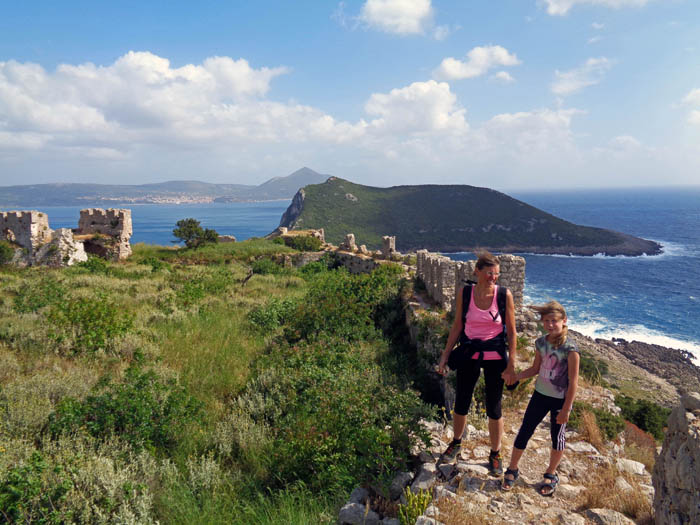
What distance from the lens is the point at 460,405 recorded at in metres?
4.44

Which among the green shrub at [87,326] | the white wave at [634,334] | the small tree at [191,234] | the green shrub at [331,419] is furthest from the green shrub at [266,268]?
the white wave at [634,334]

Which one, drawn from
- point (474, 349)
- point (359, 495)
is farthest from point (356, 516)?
point (474, 349)

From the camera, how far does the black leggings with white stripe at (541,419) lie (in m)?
3.93

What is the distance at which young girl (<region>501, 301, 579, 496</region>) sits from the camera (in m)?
3.76

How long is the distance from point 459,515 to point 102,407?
5.33m

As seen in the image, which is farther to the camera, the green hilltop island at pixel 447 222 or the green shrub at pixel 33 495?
the green hilltop island at pixel 447 222

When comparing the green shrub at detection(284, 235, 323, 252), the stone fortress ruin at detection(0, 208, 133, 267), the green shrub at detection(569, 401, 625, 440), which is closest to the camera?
the green shrub at detection(569, 401, 625, 440)

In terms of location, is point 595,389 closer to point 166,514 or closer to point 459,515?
point 459,515

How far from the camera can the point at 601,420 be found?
18.4 ft

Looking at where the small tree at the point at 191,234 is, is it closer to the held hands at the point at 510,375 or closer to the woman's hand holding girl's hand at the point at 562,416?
the held hands at the point at 510,375

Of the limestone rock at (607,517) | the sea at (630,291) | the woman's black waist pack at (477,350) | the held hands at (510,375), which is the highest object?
the woman's black waist pack at (477,350)

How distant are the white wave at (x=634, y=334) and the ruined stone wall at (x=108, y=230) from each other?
173ft

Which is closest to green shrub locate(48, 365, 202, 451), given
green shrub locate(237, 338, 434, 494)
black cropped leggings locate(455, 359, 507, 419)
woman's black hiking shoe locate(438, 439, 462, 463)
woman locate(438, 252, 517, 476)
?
green shrub locate(237, 338, 434, 494)

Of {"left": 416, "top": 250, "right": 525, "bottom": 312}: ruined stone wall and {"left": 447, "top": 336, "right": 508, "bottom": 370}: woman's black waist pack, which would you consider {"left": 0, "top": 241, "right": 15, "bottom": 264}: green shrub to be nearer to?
{"left": 416, "top": 250, "right": 525, "bottom": 312}: ruined stone wall
